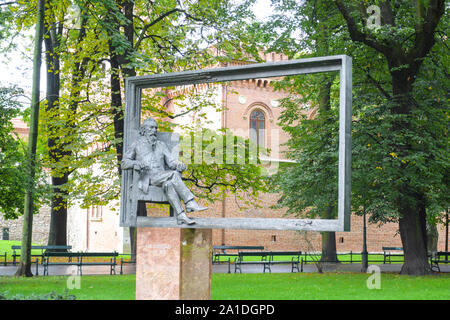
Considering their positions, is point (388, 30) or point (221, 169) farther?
point (221, 169)

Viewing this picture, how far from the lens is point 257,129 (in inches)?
539

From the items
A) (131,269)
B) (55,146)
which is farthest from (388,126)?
(55,146)

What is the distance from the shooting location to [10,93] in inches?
565

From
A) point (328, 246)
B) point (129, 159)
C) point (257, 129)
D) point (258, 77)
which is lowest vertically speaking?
point (328, 246)

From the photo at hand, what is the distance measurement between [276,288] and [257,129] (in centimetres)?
370

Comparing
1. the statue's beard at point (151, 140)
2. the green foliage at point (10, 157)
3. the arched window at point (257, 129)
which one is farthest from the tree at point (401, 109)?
the statue's beard at point (151, 140)

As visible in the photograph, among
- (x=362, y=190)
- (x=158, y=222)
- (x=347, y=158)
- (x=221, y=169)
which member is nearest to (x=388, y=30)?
(x=362, y=190)

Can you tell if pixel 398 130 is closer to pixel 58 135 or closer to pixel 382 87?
pixel 382 87

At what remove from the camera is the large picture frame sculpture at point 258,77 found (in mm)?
7703

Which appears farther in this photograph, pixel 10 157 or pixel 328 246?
pixel 328 246

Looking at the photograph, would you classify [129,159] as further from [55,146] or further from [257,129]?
[55,146]

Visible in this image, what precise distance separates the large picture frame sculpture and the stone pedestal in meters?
0.22

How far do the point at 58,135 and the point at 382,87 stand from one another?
34.5 feet

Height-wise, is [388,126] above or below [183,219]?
above
